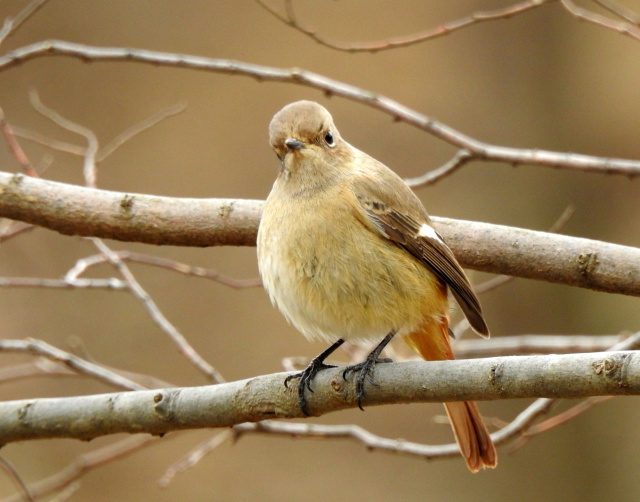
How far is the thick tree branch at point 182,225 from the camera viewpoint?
104 inches

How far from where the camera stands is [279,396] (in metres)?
2.41

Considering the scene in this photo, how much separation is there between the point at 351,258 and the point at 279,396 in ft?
1.71

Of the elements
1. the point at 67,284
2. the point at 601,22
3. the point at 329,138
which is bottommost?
the point at 67,284

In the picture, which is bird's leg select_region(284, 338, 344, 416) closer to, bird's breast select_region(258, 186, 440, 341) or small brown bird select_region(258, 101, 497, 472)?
small brown bird select_region(258, 101, 497, 472)

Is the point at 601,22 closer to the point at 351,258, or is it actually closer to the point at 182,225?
the point at 351,258

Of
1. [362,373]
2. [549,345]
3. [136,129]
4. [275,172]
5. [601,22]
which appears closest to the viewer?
[362,373]

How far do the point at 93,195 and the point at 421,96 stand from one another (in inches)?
171

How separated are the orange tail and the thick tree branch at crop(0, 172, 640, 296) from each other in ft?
0.97

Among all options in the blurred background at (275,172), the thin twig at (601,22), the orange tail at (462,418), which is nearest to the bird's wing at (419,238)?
the orange tail at (462,418)

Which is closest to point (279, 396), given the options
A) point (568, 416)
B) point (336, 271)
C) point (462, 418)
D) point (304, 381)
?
point (304, 381)

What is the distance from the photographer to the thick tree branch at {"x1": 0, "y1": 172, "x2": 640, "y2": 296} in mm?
2650

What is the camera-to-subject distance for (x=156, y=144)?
21.8 ft

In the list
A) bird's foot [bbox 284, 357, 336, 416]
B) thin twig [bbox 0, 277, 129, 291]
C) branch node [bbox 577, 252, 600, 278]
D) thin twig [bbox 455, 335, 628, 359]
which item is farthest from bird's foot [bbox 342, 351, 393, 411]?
thin twig [bbox 0, 277, 129, 291]

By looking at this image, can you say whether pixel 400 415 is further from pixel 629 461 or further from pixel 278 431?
pixel 278 431
